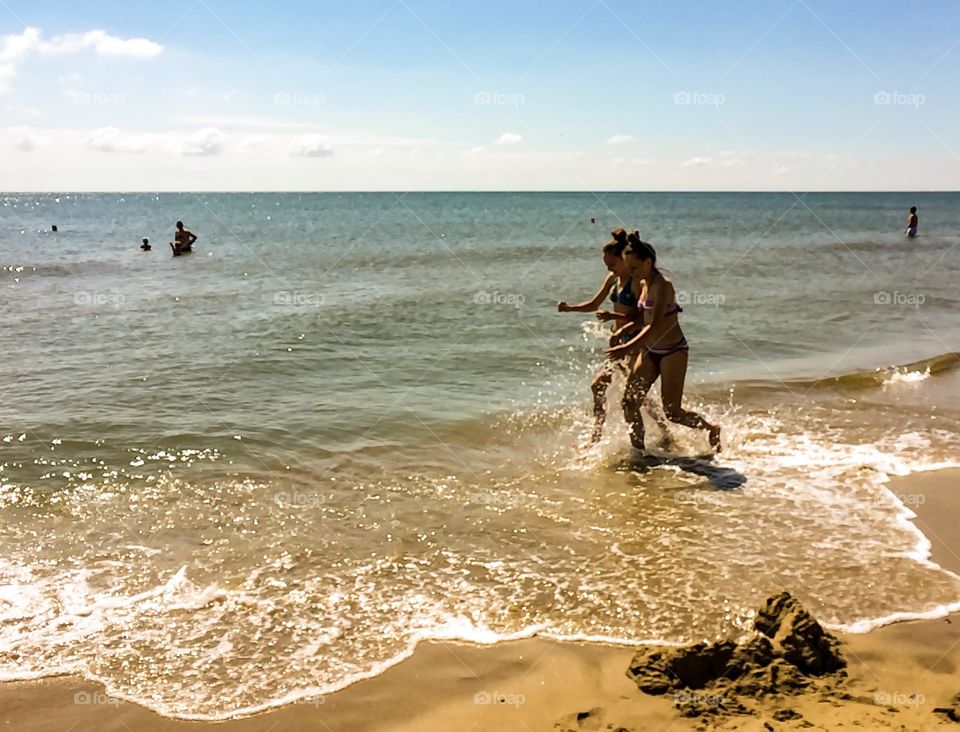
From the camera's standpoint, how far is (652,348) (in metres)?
7.70

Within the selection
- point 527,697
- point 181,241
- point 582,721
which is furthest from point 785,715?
point 181,241

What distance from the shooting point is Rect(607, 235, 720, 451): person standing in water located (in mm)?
7422

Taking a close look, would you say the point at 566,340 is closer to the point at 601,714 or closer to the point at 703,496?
the point at 703,496

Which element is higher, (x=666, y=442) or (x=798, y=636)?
(x=666, y=442)

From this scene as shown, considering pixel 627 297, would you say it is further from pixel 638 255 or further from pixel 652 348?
pixel 638 255

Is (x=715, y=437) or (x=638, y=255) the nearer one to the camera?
(x=638, y=255)

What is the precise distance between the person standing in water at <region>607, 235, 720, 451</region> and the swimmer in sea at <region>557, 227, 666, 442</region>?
103 millimetres

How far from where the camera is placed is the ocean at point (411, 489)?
4.92m

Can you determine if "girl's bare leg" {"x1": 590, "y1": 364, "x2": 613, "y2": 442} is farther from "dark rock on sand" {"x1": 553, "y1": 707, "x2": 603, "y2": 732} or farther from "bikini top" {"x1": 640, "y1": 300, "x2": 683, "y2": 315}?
"dark rock on sand" {"x1": 553, "y1": 707, "x2": 603, "y2": 732}

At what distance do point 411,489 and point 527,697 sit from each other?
317cm

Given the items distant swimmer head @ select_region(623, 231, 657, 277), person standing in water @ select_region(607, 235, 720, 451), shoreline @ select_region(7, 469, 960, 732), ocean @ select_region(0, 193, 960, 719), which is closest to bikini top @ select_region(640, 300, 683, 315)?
person standing in water @ select_region(607, 235, 720, 451)

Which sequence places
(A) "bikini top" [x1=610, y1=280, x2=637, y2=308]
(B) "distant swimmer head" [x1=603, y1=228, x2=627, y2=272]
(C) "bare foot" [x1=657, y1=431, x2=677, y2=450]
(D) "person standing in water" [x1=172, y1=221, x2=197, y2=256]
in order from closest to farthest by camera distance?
(B) "distant swimmer head" [x1=603, y1=228, x2=627, y2=272]
(A) "bikini top" [x1=610, y1=280, x2=637, y2=308]
(C) "bare foot" [x1=657, y1=431, x2=677, y2=450]
(D) "person standing in water" [x1=172, y1=221, x2=197, y2=256]

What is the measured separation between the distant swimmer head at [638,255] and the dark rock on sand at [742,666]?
3.71 meters

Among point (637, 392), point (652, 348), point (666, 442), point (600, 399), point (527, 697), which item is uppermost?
point (652, 348)
